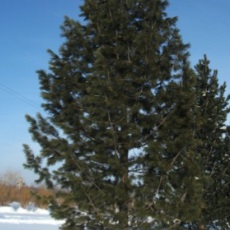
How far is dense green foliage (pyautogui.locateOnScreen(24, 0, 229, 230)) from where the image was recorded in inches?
273

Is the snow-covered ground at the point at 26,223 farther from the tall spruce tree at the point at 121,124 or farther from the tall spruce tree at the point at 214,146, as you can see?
the tall spruce tree at the point at 121,124

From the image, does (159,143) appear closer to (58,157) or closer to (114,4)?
(58,157)

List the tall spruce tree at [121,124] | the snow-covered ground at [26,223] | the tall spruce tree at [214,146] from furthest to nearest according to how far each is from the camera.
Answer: the snow-covered ground at [26,223] < the tall spruce tree at [214,146] < the tall spruce tree at [121,124]

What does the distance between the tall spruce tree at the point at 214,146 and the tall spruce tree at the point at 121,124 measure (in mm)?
4453

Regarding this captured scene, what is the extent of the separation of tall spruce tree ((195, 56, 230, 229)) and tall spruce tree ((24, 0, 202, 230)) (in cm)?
445

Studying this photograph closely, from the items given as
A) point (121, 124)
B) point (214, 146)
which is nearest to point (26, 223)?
point (214, 146)

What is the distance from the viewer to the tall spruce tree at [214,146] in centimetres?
1191

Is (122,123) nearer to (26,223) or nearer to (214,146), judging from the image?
(214,146)

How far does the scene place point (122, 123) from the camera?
7125 mm

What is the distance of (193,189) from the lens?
675 centimetres

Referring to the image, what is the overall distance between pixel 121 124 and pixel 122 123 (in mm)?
47

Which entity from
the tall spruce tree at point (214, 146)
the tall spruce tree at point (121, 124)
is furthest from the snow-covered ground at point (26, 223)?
→ the tall spruce tree at point (121, 124)

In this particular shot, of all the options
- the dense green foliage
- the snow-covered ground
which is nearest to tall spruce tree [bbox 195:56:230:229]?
the dense green foliage

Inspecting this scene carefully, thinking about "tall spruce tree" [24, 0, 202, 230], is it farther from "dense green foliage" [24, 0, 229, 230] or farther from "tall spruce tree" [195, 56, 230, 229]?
"tall spruce tree" [195, 56, 230, 229]
